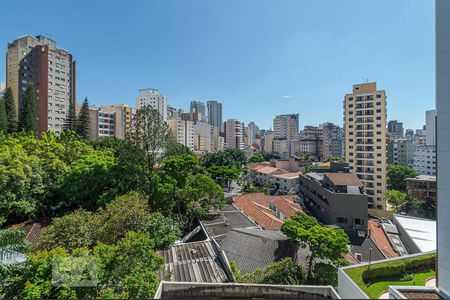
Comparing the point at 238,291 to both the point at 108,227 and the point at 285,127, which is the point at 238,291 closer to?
the point at 108,227

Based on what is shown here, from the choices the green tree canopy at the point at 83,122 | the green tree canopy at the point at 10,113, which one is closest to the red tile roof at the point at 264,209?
the green tree canopy at the point at 83,122

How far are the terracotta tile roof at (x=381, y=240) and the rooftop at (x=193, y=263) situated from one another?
14.3m

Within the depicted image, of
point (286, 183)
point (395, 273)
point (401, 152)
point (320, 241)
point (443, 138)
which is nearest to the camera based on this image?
point (443, 138)

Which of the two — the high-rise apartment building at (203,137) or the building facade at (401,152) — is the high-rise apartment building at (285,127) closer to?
the high-rise apartment building at (203,137)

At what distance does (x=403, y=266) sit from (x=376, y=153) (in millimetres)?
28213

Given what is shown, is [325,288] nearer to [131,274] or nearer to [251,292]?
[251,292]

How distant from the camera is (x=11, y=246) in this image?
8.60 meters

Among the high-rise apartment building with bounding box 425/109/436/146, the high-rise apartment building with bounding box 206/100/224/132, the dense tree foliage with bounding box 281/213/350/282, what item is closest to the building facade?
the high-rise apartment building with bounding box 425/109/436/146

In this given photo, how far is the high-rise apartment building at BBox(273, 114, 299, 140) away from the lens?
344 ft

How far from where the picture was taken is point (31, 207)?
16.3 meters

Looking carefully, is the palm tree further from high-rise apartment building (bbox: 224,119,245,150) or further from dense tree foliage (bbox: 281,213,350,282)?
high-rise apartment building (bbox: 224,119,245,150)

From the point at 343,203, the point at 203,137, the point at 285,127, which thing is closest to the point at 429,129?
the point at 285,127

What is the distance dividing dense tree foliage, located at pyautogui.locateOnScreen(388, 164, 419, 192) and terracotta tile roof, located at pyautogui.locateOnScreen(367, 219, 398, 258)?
1046 inches

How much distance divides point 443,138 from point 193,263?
12.2 metres
